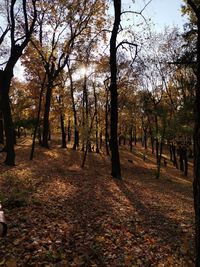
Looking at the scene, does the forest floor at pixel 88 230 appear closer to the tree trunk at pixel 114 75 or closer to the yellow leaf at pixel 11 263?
the yellow leaf at pixel 11 263

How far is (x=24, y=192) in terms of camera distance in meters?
11.1

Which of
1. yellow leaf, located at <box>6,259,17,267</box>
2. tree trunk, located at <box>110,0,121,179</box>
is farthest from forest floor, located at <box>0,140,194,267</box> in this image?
tree trunk, located at <box>110,0,121,179</box>

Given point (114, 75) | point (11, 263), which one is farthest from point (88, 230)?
point (114, 75)

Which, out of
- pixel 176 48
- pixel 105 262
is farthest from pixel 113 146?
pixel 176 48

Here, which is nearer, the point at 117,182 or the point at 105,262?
the point at 105,262

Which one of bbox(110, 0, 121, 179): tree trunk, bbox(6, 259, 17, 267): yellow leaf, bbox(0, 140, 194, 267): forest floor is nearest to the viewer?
bbox(6, 259, 17, 267): yellow leaf

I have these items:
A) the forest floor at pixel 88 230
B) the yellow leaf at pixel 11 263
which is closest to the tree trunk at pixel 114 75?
the forest floor at pixel 88 230

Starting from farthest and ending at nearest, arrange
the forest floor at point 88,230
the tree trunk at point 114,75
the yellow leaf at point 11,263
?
the tree trunk at point 114,75, the forest floor at point 88,230, the yellow leaf at point 11,263

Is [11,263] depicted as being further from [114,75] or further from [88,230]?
[114,75]

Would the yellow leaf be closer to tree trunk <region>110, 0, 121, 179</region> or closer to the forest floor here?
the forest floor

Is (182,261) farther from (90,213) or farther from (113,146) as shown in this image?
(113,146)

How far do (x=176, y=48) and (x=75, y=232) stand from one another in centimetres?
2947

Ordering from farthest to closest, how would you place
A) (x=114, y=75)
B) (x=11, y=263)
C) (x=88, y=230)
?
(x=114, y=75) < (x=88, y=230) < (x=11, y=263)

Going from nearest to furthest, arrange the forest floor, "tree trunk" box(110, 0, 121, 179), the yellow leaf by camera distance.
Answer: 1. the yellow leaf
2. the forest floor
3. "tree trunk" box(110, 0, 121, 179)
